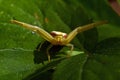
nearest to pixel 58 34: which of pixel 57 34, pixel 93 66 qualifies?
pixel 57 34

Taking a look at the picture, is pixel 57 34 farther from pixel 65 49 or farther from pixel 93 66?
pixel 93 66

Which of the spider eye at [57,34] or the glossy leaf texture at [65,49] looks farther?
the spider eye at [57,34]

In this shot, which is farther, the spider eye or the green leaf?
the spider eye

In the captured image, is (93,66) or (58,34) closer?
(93,66)

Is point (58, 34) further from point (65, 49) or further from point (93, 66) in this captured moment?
point (93, 66)

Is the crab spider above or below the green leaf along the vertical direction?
above

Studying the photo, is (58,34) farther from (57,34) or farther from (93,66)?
(93,66)

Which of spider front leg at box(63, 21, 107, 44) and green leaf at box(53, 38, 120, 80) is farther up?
spider front leg at box(63, 21, 107, 44)

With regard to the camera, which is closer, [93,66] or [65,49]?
[93,66]
